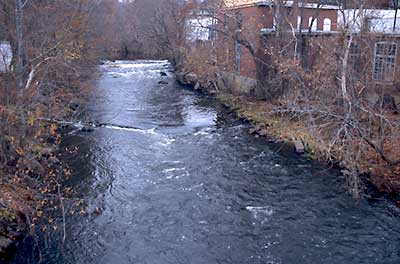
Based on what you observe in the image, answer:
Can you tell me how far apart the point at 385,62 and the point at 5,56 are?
13447 mm

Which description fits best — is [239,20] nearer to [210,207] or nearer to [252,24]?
[252,24]

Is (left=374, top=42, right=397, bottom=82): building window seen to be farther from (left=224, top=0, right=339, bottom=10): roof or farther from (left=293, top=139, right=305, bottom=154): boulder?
(left=293, top=139, right=305, bottom=154): boulder

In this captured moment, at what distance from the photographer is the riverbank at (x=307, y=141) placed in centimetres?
1080

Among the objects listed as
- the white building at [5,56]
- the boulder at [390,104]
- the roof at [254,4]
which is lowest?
the boulder at [390,104]

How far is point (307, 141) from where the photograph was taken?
14211 mm

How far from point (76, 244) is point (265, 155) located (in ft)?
23.6

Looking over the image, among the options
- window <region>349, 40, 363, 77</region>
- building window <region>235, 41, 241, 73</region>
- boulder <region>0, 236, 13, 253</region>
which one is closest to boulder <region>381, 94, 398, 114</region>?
window <region>349, 40, 363, 77</region>

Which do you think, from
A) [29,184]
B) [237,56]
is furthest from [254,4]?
[29,184]

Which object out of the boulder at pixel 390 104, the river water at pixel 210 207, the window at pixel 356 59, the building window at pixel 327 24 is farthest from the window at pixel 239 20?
the boulder at pixel 390 104

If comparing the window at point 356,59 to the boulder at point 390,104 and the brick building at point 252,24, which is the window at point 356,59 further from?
the brick building at point 252,24

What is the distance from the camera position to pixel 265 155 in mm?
13719

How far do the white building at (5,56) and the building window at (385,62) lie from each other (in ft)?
42.7

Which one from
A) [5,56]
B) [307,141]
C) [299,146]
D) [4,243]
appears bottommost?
[4,243]

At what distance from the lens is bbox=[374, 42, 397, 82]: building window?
16359 millimetres
